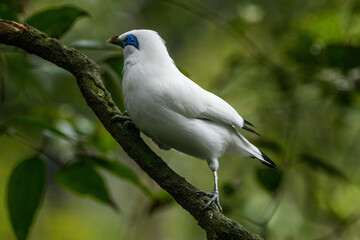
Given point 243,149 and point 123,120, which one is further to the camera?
point 243,149

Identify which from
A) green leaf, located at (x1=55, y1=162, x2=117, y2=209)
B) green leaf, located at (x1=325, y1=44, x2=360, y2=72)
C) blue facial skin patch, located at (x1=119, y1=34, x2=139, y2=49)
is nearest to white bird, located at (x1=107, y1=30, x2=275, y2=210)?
blue facial skin patch, located at (x1=119, y1=34, x2=139, y2=49)

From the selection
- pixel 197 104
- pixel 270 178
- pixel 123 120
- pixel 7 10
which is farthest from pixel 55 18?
pixel 270 178

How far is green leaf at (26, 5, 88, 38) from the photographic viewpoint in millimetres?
2082

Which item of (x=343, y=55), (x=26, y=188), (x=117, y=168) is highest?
(x=343, y=55)

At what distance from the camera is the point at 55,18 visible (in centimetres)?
211

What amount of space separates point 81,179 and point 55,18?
2.57 ft

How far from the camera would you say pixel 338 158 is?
526cm

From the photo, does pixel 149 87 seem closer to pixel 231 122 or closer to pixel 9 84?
pixel 231 122

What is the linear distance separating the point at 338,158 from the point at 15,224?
164 inches

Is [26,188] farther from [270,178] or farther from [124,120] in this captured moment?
[270,178]

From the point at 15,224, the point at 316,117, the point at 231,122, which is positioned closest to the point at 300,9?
the point at 316,117

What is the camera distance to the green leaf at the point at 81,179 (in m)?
2.09

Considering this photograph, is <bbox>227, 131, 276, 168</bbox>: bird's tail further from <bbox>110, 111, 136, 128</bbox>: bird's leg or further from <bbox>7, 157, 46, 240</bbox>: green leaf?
<bbox>7, 157, 46, 240</bbox>: green leaf

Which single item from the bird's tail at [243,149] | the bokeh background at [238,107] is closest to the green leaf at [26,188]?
the bokeh background at [238,107]
